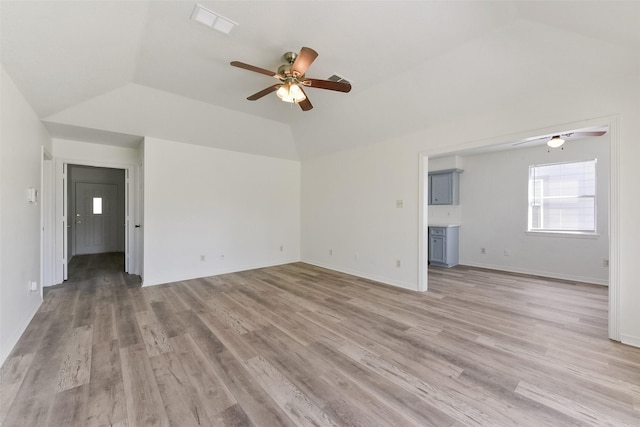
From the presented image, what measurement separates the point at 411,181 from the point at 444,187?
2446 millimetres

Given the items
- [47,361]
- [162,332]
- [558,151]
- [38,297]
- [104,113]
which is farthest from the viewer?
[558,151]

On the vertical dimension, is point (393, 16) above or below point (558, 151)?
above

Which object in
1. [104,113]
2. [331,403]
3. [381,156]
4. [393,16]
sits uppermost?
[393,16]

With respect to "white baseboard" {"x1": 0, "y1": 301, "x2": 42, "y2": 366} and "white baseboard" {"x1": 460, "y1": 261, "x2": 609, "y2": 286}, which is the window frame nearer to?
"white baseboard" {"x1": 460, "y1": 261, "x2": 609, "y2": 286}

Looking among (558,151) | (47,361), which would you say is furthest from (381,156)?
(47,361)

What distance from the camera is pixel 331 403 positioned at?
1.71 meters

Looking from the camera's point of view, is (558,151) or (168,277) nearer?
(168,277)

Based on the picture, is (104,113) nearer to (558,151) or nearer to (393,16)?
(393,16)

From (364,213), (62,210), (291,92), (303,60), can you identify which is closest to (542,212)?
(364,213)

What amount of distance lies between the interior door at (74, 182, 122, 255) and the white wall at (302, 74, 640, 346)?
237 inches

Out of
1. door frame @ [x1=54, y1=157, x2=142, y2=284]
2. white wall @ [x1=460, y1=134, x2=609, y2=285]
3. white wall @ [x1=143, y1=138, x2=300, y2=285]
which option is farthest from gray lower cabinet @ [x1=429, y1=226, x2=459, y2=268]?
door frame @ [x1=54, y1=157, x2=142, y2=284]

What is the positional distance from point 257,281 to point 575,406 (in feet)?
13.1

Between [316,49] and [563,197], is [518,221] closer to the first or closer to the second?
[563,197]

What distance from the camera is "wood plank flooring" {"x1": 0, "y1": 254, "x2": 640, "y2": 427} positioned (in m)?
1.62
